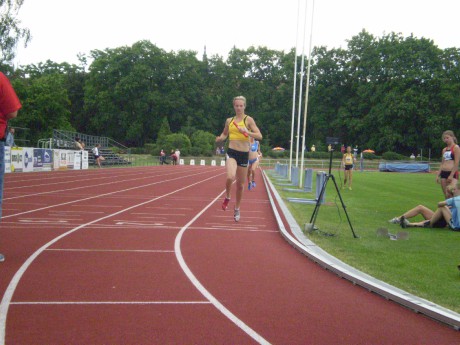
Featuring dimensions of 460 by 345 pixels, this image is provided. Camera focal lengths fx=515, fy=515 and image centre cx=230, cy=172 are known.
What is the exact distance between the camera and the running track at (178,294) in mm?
3932

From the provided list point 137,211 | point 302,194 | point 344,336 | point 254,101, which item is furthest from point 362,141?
point 344,336

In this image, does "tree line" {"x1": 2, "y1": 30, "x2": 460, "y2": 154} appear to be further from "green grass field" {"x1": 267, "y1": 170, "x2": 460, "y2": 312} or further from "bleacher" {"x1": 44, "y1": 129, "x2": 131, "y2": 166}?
"green grass field" {"x1": 267, "y1": 170, "x2": 460, "y2": 312}

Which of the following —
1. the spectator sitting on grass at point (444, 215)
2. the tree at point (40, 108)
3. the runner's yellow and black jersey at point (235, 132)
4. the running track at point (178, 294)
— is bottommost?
the running track at point (178, 294)

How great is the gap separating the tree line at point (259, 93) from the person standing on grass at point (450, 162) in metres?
57.0

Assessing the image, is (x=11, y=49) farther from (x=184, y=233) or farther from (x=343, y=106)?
(x=343, y=106)

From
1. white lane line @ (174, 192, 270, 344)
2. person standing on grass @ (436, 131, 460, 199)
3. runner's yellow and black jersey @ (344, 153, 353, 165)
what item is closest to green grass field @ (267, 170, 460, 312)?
person standing on grass @ (436, 131, 460, 199)

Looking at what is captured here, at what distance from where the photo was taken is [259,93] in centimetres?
9250

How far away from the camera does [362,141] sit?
79.9 metres

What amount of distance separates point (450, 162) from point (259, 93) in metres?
82.0

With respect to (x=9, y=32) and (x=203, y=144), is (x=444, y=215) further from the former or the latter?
(x=203, y=144)

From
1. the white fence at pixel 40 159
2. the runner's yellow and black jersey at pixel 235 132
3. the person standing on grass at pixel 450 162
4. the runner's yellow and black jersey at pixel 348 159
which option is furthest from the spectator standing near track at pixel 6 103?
the white fence at pixel 40 159

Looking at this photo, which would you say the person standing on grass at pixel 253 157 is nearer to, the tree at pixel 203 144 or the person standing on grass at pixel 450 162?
the person standing on grass at pixel 450 162

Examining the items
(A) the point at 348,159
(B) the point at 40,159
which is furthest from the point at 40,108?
(A) the point at 348,159

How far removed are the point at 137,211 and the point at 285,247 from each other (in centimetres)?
535
